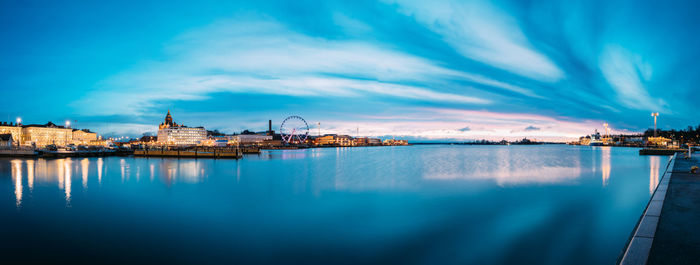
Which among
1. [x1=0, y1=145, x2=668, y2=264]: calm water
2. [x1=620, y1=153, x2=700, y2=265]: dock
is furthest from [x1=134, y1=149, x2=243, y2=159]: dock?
[x1=620, y1=153, x2=700, y2=265]: dock

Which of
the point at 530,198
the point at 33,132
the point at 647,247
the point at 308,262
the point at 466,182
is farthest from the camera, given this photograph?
the point at 33,132

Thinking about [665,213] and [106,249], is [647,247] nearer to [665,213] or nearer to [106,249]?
[665,213]

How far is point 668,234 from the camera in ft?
26.0

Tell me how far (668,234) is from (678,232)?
0.32m

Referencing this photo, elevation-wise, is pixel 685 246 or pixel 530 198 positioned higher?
pixel 685 246

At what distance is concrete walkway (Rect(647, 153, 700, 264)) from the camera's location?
Answer: 251 inches

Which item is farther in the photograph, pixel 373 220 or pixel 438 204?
pixel 438 204

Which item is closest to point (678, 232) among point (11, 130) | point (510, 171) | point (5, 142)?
point (510, 171)

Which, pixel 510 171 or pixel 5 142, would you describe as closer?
pixel 510 171

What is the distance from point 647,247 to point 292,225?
1063cm

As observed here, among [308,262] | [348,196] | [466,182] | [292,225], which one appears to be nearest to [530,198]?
[466,182]

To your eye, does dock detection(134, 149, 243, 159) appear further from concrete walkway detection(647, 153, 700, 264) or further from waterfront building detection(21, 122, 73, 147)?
Answer: waterfront building detection(21, 122, 73, 147)

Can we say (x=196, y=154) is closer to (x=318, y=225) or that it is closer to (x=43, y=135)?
(x=318, y=225)

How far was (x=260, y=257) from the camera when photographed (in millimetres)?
10062
